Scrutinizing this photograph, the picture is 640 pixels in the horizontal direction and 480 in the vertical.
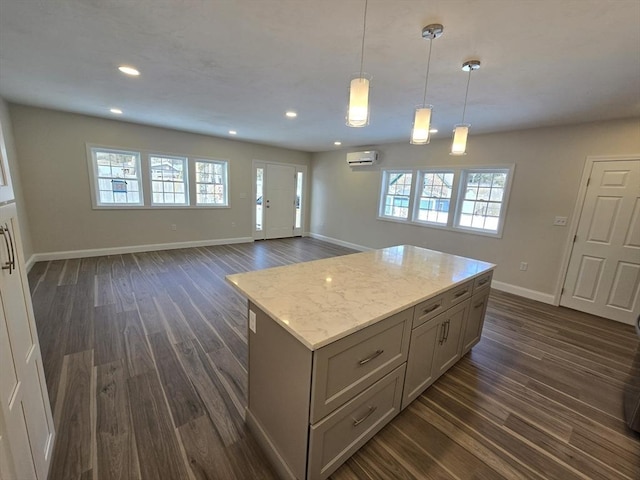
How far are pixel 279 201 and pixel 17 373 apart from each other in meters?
6.35

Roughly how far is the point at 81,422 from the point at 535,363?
11.7 ft

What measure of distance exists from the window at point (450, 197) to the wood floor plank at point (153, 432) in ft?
15.7

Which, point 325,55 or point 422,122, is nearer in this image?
point 422,122

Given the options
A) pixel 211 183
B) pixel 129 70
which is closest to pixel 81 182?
pixel 211 183

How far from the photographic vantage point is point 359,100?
4.92 feet

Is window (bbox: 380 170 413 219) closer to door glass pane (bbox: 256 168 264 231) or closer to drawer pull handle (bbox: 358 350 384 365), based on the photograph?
door glass pane (bbox: 256 168 264 231)

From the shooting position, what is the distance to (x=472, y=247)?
454cm

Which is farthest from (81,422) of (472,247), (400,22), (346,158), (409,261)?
(346,158)

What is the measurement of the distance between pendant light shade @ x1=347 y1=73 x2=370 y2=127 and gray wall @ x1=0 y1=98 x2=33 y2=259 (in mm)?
4671

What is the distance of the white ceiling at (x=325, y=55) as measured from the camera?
1.55 metres

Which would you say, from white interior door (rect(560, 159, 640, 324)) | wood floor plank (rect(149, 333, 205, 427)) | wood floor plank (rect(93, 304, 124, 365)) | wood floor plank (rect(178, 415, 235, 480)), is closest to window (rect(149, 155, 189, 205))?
wood floor plank (rect(93, 304, 124, 365))

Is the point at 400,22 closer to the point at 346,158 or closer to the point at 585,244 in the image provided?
the point at 585,244

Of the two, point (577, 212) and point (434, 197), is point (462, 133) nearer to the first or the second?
point (577, 212)

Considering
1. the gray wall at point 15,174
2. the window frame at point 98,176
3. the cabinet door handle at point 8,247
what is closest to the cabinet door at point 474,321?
the cabinet door handle at point 8,247
